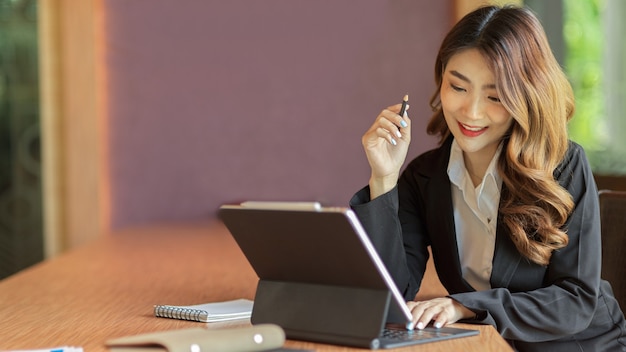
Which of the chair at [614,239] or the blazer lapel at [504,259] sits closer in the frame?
the blazer lapel at [504,259]

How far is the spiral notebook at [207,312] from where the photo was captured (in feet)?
6.91

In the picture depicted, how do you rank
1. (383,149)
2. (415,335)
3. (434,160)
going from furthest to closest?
(434,160), (383,149), (415,335)

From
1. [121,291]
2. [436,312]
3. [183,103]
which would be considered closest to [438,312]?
[436,312]

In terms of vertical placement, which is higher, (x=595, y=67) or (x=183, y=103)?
(x=595, y=67)

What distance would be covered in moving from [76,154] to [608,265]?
4.41m

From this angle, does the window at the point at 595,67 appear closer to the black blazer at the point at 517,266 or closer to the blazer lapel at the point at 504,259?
the black blazer at the point at 517,266

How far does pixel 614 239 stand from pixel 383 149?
0.70 metres

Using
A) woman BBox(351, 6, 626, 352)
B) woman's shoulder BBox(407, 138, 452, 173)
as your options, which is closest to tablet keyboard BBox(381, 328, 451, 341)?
woman BBox(351, 6, 626, 352)

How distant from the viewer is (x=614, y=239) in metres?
2.57

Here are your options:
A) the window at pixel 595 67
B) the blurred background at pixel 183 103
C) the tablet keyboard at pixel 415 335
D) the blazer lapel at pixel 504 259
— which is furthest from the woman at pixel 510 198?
the blurred background at pixel 183 103

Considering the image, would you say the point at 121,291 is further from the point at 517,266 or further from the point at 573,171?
the point at 573,171

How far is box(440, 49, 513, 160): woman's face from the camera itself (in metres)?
2.21

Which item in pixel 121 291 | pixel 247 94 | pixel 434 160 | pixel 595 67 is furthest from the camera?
pixel 247 94

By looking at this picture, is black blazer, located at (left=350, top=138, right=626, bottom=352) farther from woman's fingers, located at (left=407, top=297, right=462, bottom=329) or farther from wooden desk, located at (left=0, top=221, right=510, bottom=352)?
wooden desk, located at (left=0, top=221, right=510, bottom=352)
